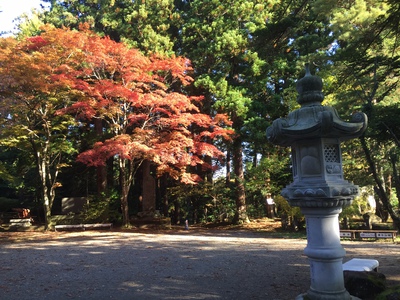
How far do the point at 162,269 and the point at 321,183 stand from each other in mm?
4645

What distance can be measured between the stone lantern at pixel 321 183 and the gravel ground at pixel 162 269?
1483 mm

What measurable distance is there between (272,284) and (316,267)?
A: 227 centimetres

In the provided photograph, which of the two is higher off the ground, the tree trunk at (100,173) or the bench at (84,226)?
the tree trunk at (100,173)

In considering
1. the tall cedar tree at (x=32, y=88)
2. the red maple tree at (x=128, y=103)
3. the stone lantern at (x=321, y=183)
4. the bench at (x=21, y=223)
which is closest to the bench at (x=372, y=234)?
the red maple tree at (x=128, y=103)

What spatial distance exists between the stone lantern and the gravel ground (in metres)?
1.48

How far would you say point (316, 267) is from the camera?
11.9ft

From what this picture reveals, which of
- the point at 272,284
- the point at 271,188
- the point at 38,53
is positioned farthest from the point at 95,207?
the point at 272,284

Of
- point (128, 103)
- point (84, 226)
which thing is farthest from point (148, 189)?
point (128, 103)

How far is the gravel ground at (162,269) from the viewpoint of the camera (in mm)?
5238

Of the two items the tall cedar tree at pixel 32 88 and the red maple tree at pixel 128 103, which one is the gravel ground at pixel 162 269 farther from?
the tall cedar tree at pixel 32 88

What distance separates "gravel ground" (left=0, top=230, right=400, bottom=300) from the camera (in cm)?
524

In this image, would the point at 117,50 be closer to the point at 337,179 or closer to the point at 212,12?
the point at 212,12

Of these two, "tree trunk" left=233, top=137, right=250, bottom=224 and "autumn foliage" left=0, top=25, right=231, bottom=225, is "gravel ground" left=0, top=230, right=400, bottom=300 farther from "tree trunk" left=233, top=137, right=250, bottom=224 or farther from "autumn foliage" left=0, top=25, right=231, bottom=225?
"tree trunk" left=233, top=137, right=250, bottom=224

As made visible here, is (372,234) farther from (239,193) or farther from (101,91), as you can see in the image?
(101,91)
